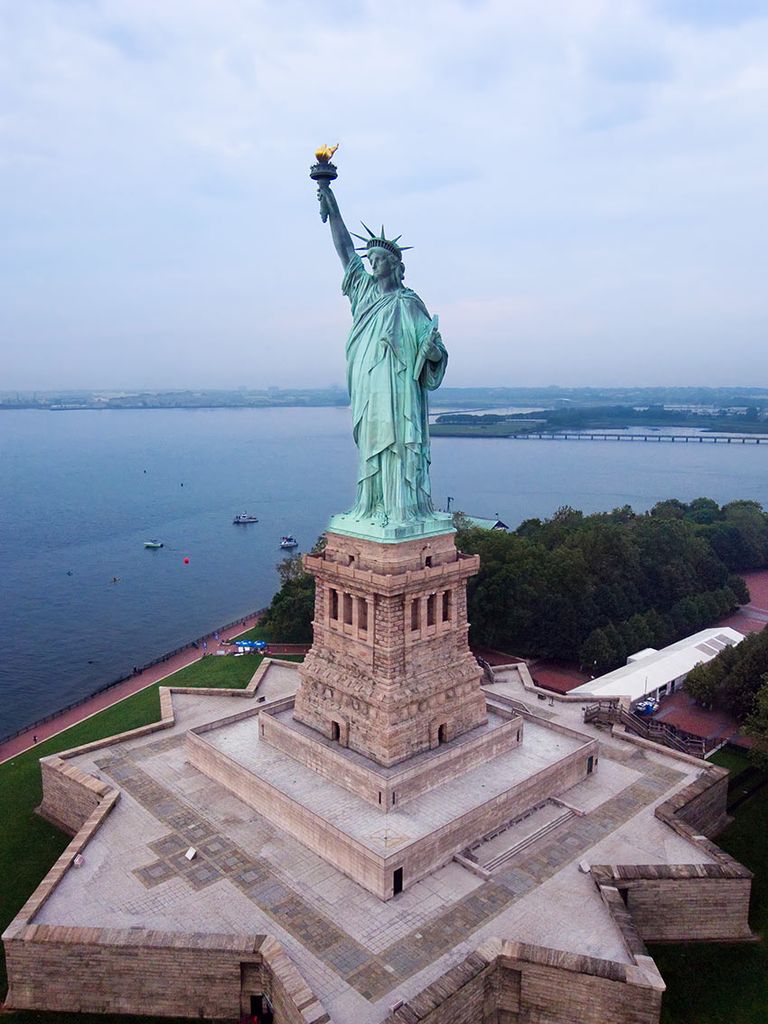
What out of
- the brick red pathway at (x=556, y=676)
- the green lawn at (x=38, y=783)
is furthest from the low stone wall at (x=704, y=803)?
the green lawn at (x=38, y=783)

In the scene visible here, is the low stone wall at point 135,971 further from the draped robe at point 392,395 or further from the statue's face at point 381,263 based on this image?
the statue's face at point 381,263

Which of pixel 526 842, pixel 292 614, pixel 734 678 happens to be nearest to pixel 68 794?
pixel 526 842

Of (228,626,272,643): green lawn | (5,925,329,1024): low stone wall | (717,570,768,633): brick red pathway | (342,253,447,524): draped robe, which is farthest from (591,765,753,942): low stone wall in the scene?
(228,626,272,643): green lawn

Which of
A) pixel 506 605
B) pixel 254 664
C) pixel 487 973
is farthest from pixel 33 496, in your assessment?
pixel 487 973

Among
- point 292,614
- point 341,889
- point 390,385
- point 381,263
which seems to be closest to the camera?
point 341,889

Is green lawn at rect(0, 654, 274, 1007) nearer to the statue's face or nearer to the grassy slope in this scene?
the grassy slope

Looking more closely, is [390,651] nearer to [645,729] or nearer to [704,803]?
[704,803]
